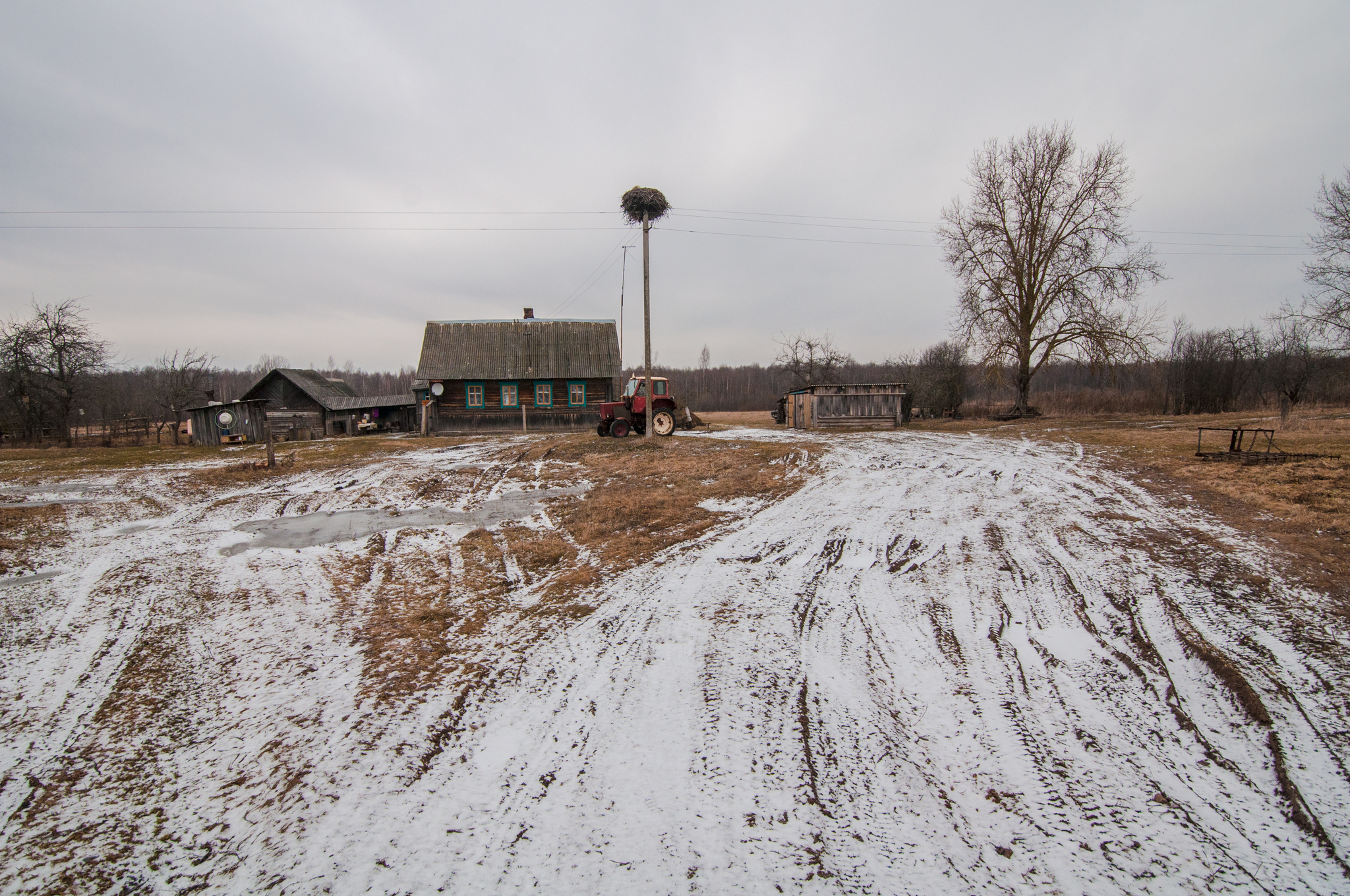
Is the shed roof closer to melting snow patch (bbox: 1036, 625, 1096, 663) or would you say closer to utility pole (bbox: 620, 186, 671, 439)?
utility pole (bbox: 620, 186, 671, 439)

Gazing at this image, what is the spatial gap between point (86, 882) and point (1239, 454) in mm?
16740

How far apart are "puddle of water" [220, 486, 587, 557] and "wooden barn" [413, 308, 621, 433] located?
1919cm

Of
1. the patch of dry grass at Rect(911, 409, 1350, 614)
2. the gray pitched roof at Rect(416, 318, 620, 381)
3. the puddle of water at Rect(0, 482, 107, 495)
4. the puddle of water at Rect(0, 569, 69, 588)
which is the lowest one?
the puddle of water at Rect(0, 569, 69, 588)

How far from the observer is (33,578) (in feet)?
20.2

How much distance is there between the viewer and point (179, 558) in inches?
269

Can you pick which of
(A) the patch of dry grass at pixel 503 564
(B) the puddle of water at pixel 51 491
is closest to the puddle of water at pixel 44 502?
(B) the puddle of water at pixel 51 491

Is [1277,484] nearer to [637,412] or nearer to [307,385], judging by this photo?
[637,412]

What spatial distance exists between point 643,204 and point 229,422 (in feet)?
72.3

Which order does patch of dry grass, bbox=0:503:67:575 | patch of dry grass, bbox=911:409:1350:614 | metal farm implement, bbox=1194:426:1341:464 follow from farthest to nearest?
metal farm implement, bbox=1194:426:1341:464
patch of dry grass, bbox=0:503:67:575
patch of dry grass, bbox=911:409:1350:614

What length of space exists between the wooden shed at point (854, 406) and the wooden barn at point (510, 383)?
424 inches

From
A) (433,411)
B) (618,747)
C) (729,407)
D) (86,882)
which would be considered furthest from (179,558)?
(729,407)

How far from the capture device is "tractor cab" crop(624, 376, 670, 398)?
19.2 meters

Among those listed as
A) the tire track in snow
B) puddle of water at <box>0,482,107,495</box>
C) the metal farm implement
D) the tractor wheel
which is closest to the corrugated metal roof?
the tractor wheel

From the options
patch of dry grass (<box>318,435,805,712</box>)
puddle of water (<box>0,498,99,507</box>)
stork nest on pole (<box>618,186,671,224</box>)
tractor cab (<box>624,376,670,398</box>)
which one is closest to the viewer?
patch of dry grass (<box>318,435,805,712</box>)
